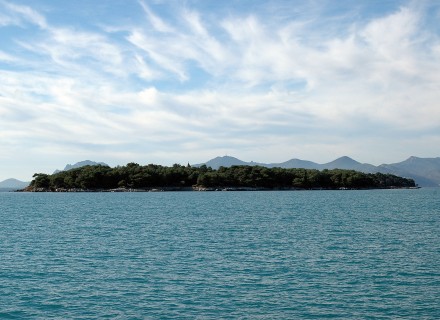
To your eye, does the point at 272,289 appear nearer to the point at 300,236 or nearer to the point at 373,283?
the point at 373,283

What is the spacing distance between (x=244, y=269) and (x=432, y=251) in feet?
68.1

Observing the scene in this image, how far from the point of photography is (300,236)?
195 ft

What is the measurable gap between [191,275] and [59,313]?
11.5 metres

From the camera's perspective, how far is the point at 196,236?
197 ft

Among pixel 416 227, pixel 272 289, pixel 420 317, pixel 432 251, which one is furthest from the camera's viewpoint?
pixel 416 227

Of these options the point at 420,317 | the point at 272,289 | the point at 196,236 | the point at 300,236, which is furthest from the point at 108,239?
the point at 420,317

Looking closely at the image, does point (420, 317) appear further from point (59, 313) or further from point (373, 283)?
point (59, 313)

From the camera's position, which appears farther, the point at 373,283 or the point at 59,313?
the point at 373,283

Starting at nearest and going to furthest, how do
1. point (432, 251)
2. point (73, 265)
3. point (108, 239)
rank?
point (73, 265) → point (432, 251) → point (108, 239)

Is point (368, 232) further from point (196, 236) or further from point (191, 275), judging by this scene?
point (191, 275)

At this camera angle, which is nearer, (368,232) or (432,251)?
(432,251)

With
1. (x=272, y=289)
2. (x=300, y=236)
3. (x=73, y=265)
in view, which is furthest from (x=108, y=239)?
(x=272, y=289)

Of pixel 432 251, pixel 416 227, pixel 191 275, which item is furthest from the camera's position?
pixel 416 227

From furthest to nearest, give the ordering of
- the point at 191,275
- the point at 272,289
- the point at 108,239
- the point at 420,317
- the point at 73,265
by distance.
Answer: the point at 108,239, the point at 73,265, the point at 191,275, the point at 272,289, the point at 420,317
